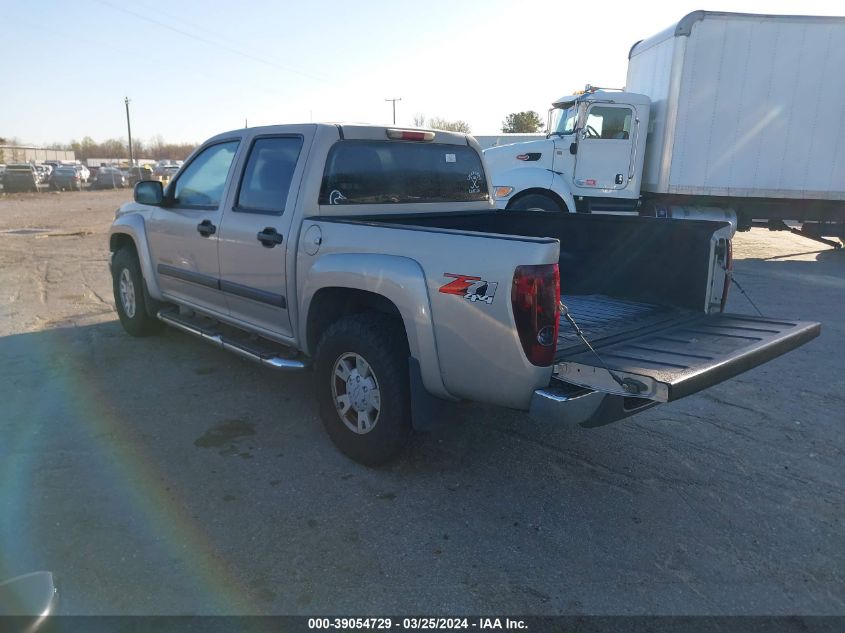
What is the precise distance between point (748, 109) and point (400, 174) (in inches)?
367

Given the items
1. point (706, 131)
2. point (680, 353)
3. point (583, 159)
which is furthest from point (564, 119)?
point (680, 353)

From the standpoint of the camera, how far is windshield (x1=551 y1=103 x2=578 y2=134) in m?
11.4

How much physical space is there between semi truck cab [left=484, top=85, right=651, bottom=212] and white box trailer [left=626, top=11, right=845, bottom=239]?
551 mm

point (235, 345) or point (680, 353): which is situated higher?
point (680, 353)

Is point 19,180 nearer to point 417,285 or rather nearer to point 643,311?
point 417,285

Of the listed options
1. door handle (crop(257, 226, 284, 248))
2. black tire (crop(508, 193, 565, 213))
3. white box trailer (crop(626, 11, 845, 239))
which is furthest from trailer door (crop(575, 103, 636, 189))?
door handle (crop(257, 226, 284, 248))

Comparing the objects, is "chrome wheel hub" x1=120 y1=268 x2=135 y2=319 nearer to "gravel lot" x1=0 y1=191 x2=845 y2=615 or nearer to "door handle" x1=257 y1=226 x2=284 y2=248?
"gravel lot" x1=0 y1=191 x2=845 y2=615

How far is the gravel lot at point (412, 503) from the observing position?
8.63ft

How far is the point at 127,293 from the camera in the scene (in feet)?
20.2

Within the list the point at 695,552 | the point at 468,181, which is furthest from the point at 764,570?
the point at 468,181

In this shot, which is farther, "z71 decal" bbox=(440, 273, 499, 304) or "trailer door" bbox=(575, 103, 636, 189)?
"trailer door" bbox=(575, 103, 636, 189)

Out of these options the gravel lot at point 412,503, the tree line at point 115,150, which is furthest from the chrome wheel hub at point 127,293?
the tree line at point 115,150

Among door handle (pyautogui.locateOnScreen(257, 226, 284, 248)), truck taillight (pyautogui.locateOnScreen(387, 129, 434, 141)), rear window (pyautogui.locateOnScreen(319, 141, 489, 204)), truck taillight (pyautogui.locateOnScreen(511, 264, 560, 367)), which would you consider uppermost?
truck taillight (pyautogui.locateOnScreen(387, 129, 434, 141))

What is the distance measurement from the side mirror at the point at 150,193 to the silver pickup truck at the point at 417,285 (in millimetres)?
15
